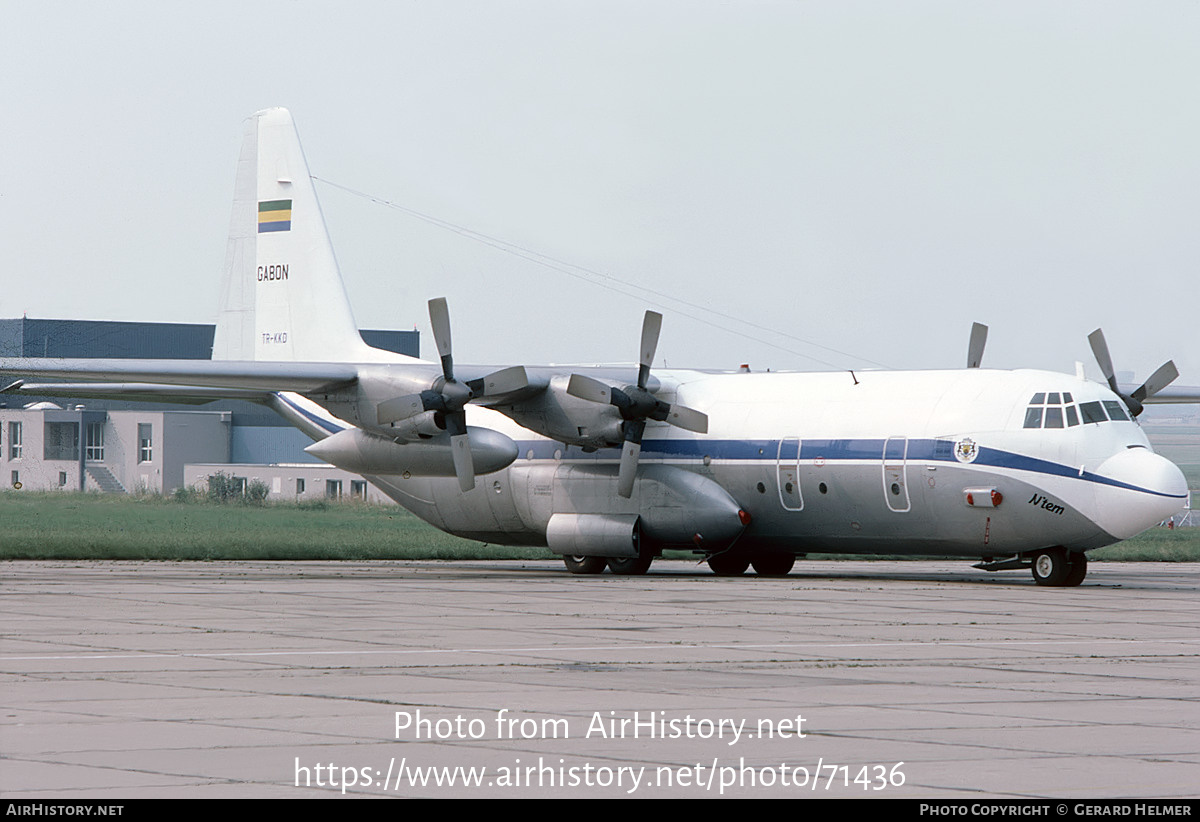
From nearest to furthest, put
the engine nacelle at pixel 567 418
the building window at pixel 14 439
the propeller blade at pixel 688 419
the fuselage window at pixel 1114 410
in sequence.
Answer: the fuselage window at pixel 1114 410, the propeller blade at pixel 688 419, the engine nacelle at pixel 567 418, the building window at pixel 14 439

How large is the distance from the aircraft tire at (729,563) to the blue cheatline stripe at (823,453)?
2162 millimetres

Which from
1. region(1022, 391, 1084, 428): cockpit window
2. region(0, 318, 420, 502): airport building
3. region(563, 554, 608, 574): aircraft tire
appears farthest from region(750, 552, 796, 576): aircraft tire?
region(0, 318, 420, 502): airport building

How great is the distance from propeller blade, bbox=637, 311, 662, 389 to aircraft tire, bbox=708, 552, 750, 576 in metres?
3.49

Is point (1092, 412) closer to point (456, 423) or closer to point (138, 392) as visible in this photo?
point (456, 423)

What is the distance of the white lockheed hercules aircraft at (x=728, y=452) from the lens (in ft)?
76.4

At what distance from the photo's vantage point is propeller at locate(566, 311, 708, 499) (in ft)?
85.9

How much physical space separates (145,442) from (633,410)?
42.8 m

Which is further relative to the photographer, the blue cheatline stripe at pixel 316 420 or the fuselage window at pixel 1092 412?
the blue cheatline stripe at pixel 316 420

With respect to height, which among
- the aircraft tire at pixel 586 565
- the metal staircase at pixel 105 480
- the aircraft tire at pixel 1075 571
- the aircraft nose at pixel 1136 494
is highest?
the aircraft nose at pixel 1136 494

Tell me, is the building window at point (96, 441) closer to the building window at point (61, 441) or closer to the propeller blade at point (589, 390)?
the building window at point (61, 441)

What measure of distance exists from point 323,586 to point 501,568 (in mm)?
7777

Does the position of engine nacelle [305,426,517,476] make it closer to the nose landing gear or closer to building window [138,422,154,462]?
the nose landing gear

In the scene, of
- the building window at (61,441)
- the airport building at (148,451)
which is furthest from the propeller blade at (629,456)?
the building window at (61,441)

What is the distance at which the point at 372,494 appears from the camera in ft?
194
